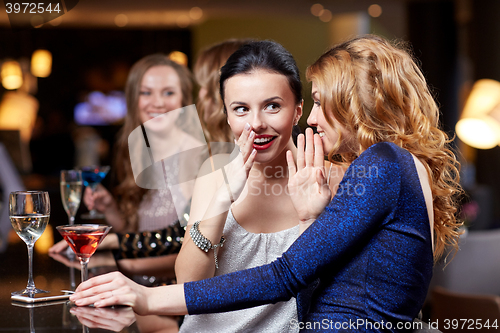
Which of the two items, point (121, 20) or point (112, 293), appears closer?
point (112, 293)

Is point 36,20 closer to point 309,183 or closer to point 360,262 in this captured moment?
point 309,183

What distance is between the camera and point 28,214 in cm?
122

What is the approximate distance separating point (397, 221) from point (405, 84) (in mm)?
378

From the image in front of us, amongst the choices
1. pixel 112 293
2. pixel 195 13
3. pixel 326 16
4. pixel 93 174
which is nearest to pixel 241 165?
pixel 112 293

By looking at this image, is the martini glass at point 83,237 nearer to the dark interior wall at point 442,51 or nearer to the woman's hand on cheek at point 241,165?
the woman's hand on cheek at point 241,165

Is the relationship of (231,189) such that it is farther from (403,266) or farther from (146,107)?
(146,107)

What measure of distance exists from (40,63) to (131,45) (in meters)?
1.71

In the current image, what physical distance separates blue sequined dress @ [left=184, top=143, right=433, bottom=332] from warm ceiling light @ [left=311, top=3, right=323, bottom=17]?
7.12 meters

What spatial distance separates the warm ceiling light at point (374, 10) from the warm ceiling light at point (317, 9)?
0.83 m

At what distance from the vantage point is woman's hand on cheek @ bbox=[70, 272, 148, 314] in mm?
1055

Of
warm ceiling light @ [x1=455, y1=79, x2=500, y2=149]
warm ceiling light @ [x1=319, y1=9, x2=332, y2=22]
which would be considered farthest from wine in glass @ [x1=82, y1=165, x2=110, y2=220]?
warm ceiling light @ [x1=319, y1=9, x2=332, y2=22]

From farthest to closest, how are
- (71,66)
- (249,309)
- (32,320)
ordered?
(71,66) → (249,309) → (32,320)

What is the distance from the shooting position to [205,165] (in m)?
1.66

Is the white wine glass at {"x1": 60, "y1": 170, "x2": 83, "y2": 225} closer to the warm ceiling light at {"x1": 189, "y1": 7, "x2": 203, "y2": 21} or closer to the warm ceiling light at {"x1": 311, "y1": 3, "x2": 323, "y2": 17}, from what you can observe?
the warm ceiling light at {"x1": 311, "y1": 3, "x2": 323, "y2": 17}
